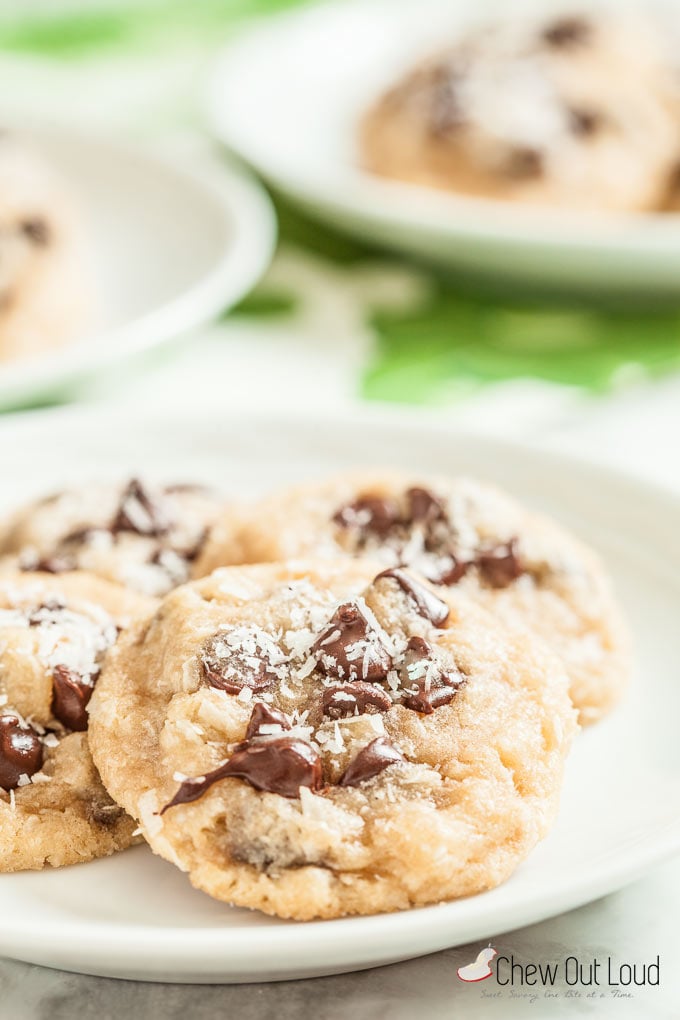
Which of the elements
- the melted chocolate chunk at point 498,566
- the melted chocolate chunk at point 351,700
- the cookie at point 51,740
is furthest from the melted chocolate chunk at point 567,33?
the melted chocolate chunk at point 351,700

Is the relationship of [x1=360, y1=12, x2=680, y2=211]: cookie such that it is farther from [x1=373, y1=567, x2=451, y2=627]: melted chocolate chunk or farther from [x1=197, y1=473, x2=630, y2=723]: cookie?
[x1=373, y1=567, x2=451, y2=627]: melted chocolate chunk

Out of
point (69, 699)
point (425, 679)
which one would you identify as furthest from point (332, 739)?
point (69, 699)

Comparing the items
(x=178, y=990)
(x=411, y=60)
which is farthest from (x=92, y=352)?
(x=411, y=60)

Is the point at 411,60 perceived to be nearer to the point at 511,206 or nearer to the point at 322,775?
the point at 511,206

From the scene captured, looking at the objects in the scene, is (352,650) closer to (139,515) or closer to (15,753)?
(15,753)

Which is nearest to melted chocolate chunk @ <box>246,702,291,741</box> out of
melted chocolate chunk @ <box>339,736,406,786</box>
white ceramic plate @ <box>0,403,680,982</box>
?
melted chocolate chunk @ <box>339,736,406,786</box>

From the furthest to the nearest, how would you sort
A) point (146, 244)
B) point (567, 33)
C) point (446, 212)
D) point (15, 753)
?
point (567, 33)
point (146, 244)
point (446, 212)
point (15, 753)

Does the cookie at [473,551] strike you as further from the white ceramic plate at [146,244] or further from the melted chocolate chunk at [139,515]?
the white ceramic plate at [146,244]
